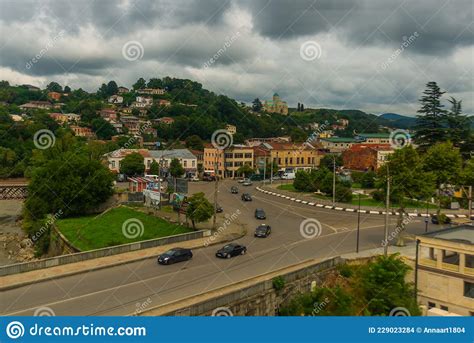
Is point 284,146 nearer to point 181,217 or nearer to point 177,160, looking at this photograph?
point 177,160

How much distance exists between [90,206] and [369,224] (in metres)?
26.2

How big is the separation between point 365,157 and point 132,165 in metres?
42.9

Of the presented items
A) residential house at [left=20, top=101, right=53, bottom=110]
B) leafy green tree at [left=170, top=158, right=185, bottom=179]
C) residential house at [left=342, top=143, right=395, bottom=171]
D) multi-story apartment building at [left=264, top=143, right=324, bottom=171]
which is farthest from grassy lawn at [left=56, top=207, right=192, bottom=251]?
A: residential house at [left=20, top=101, right=53, bottom=110]

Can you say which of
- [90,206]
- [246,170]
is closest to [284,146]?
[246,170]

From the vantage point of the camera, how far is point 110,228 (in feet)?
117

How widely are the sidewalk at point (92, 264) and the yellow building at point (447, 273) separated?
12.1 m

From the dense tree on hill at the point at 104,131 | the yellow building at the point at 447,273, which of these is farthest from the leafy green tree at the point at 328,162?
the dense tree on hill at the point at 104,131

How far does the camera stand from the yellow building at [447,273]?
20547 millimetres

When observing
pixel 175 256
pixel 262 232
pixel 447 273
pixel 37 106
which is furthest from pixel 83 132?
pixel 447 273

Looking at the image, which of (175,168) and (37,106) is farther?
(37,106)

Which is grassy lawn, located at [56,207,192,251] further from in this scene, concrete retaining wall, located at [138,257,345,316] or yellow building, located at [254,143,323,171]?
yellow building, located at [254,143,323,171]

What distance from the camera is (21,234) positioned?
47188mm

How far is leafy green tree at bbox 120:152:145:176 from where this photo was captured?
226 ft

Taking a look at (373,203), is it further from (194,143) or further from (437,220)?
(194,143)
